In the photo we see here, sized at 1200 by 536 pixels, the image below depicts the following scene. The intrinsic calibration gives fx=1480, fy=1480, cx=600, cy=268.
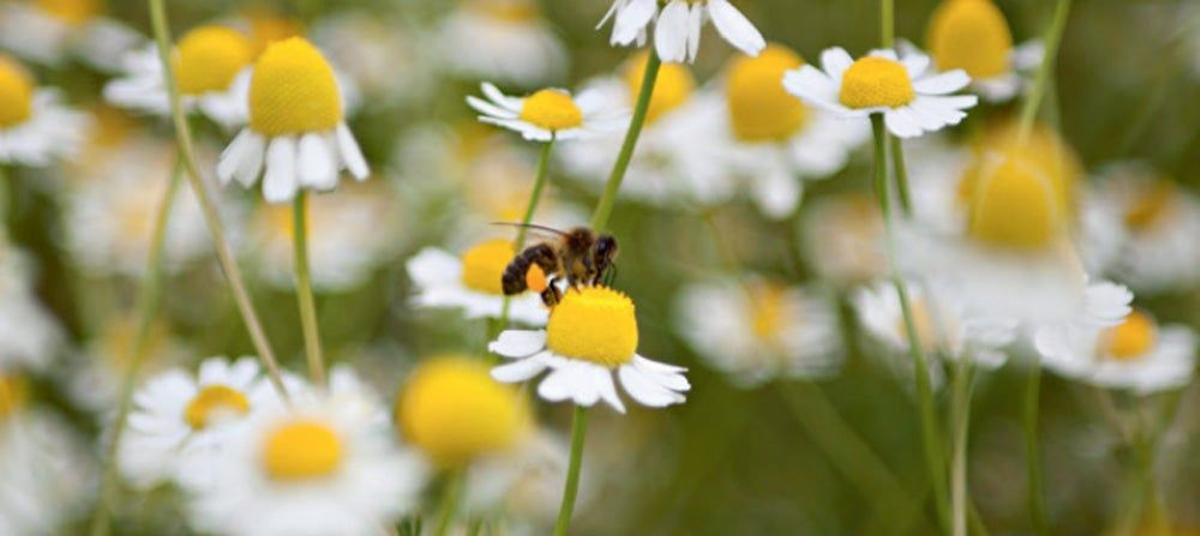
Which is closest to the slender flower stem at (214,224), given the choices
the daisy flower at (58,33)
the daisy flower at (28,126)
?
the daisy flower at (28,126)

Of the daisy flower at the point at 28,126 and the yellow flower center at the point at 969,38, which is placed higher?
the yellow flower center at the point at 969,38

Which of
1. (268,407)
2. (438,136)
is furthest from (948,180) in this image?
(268,407)

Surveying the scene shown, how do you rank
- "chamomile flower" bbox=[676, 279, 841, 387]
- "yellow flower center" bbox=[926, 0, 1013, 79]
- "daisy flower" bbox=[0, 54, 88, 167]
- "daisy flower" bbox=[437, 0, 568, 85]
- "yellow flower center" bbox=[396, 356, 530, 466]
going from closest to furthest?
"yellow flower center" bbox=[396, 356, 530, 466]
"yellow flower center" bbox=[926, 0, 1013, 79]
"daisy flower" bbox=[0, 54, 88, 167]
"chamomile flower" bbox=[676, 279, 841, 387]
"daisy flower" bbox=[437, 0, 568, 85]

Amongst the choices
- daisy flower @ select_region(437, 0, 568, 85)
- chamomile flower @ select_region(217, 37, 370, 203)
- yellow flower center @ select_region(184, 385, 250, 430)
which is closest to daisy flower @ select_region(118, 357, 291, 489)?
yellow flower center @ select_region(184, 385, 250, 430)

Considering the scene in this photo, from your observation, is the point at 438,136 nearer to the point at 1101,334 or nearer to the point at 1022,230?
the point at 1101,334

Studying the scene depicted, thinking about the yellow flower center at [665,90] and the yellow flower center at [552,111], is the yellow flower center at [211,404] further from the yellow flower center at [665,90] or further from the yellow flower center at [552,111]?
the yellow flower center at [665,90]

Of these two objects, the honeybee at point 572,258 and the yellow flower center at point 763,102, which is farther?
the yellow flower center at point 763,102

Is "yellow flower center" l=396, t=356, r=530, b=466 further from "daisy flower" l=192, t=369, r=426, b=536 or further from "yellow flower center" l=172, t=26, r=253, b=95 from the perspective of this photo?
"yellow flower center" l=172, t=26, r=253, b=95
